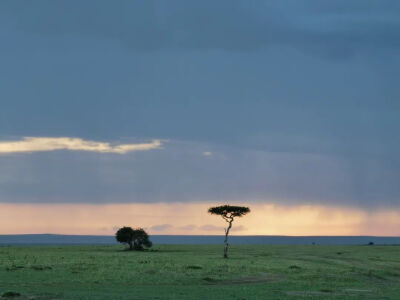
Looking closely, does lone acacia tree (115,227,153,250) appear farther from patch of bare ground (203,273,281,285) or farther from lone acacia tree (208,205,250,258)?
patch of bare ground (203,273,281,285)

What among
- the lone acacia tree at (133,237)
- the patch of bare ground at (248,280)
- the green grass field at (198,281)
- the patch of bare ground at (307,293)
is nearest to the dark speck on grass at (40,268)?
the green grass field at (198,281)

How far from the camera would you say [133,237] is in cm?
13012

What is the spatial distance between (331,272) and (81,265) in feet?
80.8

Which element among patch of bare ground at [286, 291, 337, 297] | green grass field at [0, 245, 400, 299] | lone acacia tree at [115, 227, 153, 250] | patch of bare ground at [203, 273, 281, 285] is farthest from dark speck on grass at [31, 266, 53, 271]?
lone acacia tree at [115, 227, 153, 250]

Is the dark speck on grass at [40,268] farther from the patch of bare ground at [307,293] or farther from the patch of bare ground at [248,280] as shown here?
the patch of bare ground at [307,293]

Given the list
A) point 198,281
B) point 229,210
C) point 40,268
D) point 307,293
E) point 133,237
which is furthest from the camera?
point 133,237

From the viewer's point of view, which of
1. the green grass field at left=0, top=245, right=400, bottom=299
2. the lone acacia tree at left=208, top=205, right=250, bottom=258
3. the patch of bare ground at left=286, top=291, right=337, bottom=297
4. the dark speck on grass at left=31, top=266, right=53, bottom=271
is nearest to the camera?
the green grass field at left=0, top=245, right=400, bottom=299

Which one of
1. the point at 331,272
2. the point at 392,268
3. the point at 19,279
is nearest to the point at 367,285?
the point at 331,272

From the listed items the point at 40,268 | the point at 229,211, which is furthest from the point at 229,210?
the point at 40,268

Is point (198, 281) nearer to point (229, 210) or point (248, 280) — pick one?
point (248, 280)

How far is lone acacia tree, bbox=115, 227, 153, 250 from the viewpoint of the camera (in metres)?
130

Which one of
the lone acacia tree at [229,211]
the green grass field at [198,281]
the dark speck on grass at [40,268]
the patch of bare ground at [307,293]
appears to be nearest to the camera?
the green grass field at [198,281]

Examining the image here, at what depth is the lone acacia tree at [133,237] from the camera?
426 feet

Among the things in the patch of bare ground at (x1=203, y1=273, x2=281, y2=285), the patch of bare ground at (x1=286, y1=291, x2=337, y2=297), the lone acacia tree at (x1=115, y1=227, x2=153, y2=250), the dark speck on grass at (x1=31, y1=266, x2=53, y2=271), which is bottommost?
the patch of bare ground at (x1=286, y1=291, x2=337, y2=297)
